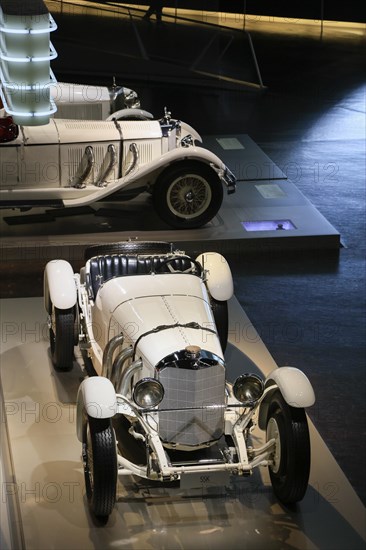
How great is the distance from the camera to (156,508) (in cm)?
660

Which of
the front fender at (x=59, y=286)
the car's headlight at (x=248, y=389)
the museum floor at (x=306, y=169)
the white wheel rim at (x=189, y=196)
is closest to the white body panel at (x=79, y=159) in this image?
the white wheel rim at (x=189, y=196)

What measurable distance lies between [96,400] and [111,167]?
14.6 feet

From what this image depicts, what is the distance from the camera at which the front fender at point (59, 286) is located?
7.83 m

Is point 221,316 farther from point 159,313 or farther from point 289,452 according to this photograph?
point 289,452

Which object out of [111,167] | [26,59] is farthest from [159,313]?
[111,167]

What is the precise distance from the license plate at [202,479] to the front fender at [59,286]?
1948 millimetres

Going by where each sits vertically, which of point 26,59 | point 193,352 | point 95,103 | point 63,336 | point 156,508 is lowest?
point 156,508

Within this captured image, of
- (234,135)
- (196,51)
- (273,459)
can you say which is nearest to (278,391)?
(273,459)

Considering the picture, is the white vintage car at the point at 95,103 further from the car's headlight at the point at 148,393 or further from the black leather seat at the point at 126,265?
the car's headlight at the point at 148,393

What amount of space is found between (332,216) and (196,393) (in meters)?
5.61

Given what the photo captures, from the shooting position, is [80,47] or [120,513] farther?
[80,47]

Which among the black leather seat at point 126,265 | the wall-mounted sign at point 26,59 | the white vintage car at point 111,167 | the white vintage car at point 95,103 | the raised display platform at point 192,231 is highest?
the wall-mounted sign at point 26,59

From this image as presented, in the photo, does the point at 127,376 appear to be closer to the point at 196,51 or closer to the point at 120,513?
the point at 120,513

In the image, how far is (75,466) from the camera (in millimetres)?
6984
